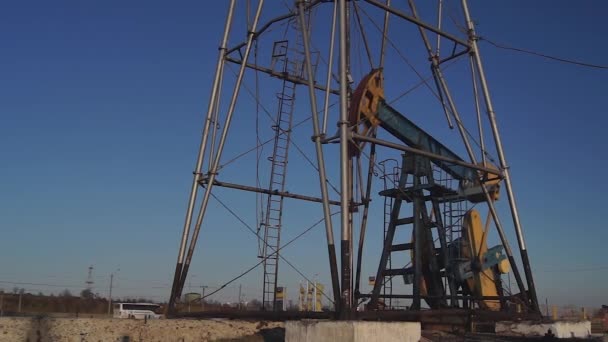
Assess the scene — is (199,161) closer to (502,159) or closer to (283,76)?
(283,76)

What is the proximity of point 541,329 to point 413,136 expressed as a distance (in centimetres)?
667

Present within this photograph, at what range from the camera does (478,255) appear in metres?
17.9

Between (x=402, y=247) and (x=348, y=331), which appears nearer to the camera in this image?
(x=348, y=331)

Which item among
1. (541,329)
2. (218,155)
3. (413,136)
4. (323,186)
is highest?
(413,136)

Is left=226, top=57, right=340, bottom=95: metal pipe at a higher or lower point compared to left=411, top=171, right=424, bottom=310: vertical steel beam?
higher

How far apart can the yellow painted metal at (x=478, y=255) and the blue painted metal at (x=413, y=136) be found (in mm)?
1241

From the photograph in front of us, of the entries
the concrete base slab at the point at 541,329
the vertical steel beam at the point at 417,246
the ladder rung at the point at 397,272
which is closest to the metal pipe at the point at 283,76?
the vertical steel beam at the point at 417,246

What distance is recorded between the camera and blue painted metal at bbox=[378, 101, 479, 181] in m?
17.0

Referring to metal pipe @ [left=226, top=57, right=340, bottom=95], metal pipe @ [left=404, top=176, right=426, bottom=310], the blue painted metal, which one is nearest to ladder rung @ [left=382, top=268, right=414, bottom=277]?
metal pipe @ [left=404, top=176, right=426, bottom=310]

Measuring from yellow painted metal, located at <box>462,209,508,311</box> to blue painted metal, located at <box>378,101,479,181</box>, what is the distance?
124 cm

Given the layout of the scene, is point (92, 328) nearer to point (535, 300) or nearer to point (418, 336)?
point (418, 336)

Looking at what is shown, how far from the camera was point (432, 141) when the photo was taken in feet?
59.5

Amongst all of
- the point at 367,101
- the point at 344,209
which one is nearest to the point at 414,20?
the point at 367,101

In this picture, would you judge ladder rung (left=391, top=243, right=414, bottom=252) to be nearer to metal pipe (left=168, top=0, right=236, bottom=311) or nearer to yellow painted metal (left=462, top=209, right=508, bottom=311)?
yellow painted metal (left=462, top=209, right=508, bottom=311)
